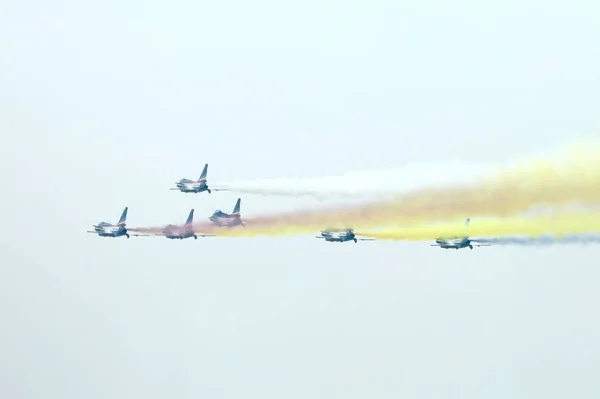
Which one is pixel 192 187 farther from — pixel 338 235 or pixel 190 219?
pixel 338 235

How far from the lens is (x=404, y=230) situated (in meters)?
68.2

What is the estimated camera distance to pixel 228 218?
269 feet

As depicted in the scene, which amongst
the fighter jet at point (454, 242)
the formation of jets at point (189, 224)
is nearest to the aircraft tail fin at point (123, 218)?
the formation of jets at point (189, 224)

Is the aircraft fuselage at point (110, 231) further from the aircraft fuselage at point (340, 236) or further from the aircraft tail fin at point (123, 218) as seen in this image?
the aircraft fuselage at point (340, 236)

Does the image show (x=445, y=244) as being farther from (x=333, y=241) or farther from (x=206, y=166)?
(x=206, y=166)

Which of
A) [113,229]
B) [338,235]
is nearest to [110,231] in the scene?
[113,229]

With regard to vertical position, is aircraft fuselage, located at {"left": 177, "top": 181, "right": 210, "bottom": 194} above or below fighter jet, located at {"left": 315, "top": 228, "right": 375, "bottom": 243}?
above

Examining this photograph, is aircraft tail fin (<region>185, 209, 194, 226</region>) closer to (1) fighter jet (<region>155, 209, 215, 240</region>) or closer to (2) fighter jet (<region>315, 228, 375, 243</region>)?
(1) fighter jet (<region>155, 209, 215, 240</region>)

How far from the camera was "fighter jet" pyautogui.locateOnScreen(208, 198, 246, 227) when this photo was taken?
80.8 metres

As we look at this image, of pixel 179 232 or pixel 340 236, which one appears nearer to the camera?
pixel 340 236

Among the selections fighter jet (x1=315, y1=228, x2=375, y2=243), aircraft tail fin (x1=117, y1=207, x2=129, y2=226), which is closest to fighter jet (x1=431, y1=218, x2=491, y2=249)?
fighter jet (x1=315, y1=228, x2=375, y2=243)

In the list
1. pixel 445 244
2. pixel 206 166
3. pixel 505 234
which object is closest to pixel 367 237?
pixel 445 244

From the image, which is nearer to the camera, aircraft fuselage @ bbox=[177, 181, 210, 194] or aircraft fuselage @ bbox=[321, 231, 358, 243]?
aircraft fuselage @ bbox=[321, 231, 358, 243]

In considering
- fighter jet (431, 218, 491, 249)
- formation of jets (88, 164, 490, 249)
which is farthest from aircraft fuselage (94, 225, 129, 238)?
fighter jet (431, 218, 491, 249)
